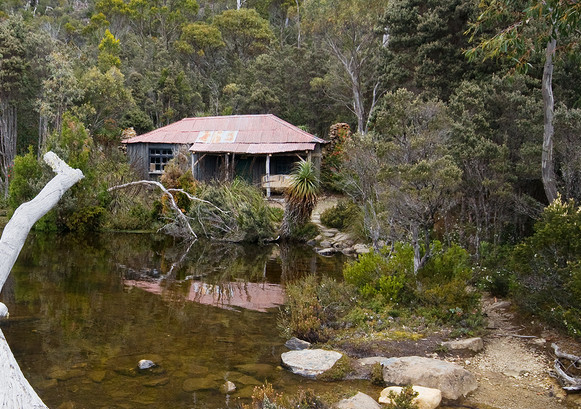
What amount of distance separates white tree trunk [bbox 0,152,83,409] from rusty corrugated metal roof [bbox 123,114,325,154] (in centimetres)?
1821

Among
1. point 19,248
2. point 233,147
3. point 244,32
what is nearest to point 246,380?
point 19,248

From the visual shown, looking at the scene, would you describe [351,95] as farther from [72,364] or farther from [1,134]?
[72,364]

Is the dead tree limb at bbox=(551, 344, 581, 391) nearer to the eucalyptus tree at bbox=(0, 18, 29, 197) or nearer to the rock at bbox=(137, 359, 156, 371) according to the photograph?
the rock at bbox=(137, 359, 156, 371)

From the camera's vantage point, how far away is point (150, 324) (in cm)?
919

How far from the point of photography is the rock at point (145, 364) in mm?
7172

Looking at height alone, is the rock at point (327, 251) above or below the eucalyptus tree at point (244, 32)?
below

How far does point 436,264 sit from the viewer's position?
357 inches

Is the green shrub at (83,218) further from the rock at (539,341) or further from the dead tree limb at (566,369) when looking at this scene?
the dead tree limb at (566,369)

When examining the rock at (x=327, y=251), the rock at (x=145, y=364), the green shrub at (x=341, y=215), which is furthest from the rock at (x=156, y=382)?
the green shrub at (x=341, y=215)

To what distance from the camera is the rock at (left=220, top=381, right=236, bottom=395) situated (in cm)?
650

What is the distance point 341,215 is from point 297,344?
1174 centimetres

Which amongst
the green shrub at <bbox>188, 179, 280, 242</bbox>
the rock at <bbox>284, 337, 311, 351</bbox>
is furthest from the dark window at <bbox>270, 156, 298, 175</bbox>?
the rock at <bbox>284, 337, 311, 351</bbox>

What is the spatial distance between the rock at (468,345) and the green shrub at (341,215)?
36.4ft

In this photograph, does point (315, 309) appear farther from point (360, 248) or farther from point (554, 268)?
point (360, 248)
